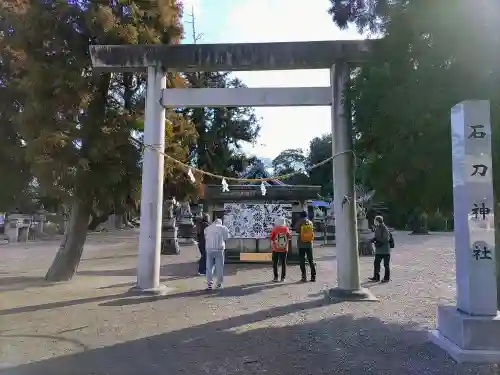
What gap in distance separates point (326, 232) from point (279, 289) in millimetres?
15043

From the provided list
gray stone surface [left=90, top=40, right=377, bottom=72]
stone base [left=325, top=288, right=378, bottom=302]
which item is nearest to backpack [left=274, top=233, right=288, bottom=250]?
stone base [left=325, top=288, right=378, bottom=302]

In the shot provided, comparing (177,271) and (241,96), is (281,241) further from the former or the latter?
(241,96)

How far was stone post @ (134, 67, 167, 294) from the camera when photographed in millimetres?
8812

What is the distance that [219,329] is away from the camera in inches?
251

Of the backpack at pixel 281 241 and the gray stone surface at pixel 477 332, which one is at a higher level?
the backpack at pixel 281 241

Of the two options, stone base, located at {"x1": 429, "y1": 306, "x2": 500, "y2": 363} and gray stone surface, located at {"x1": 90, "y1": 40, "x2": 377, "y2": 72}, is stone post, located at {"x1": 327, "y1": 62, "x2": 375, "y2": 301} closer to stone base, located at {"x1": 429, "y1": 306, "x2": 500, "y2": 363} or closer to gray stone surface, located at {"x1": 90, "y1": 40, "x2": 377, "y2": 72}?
gray stone surface, located at {"x1": 90, "y1": 40, "x2": 377, "y2": 72}

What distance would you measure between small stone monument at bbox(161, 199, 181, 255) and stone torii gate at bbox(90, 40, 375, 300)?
9550mm

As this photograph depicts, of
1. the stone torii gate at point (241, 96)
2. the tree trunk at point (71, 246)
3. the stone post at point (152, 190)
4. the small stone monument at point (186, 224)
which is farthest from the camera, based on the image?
the small stone monument at point (186, 224)

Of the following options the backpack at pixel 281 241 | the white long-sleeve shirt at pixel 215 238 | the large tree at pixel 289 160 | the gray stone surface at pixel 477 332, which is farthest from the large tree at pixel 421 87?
the large tree at pixel 289 160

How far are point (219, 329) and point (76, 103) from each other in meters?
5.74

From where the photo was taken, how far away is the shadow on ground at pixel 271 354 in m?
4.80

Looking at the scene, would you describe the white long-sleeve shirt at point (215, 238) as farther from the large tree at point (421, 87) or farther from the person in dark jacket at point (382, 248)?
the person in dark jacket at point (382, 248)

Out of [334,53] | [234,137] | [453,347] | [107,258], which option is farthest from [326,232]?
[453,347]

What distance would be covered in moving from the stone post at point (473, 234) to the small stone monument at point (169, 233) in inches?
549
